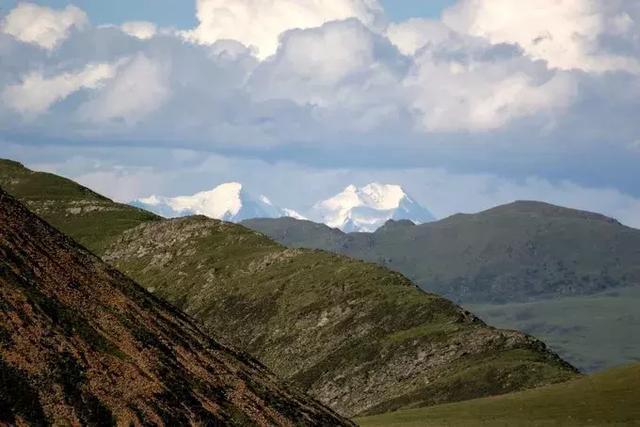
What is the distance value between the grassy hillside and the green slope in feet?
89.6

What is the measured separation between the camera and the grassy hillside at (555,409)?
3120 inches

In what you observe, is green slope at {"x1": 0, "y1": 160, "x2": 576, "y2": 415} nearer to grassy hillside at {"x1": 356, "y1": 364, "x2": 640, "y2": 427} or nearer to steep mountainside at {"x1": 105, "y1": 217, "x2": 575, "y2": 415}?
steep mountainside at {"x1": 105, "y1": 217, "x2": 575, "y2": 415}

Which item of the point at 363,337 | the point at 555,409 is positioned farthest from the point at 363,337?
the point at 555,409

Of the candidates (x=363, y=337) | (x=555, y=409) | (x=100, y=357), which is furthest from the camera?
(x=363, y=337)

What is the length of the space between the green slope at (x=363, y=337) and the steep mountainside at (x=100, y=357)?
50.0 meters

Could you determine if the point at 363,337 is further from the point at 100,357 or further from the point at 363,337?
the point at 100,357

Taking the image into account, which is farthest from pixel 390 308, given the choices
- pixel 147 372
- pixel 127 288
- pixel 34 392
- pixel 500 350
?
pixel 34 392

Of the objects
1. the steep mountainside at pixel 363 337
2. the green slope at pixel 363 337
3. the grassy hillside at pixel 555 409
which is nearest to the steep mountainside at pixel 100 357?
the grassy hillside at pixel 555 409

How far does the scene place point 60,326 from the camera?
61.8 meters

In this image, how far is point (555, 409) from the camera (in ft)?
Result: 276

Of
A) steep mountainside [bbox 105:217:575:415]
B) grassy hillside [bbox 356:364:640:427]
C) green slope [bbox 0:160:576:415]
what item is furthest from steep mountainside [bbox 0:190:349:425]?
green slope [bbox 0:160:576:415]

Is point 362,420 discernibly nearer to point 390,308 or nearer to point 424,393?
point 424,393

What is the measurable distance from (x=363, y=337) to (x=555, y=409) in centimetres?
7658

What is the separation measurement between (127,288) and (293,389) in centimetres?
1775
